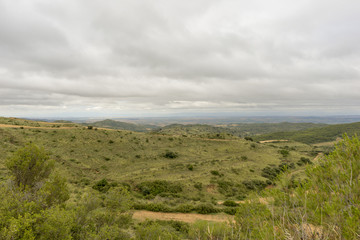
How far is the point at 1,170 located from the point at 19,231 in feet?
87.3

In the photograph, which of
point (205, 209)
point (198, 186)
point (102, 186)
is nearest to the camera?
point (205, 209)

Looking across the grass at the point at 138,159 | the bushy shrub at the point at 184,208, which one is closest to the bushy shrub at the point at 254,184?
the grass at the point at 138,159

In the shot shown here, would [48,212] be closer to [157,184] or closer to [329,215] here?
[329,215]

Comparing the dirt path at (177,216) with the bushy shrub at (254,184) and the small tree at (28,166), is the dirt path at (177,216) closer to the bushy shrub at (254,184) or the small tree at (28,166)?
the small tree at (28,166)

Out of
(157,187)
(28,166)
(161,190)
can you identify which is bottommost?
(161,190)

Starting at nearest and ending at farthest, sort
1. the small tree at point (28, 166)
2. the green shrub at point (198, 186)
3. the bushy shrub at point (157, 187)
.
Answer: the small tree at point (28, 166) → the bushy shrub at point (157, 187) → the green shrub at point (198, 186)

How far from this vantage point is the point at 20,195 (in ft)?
24.2

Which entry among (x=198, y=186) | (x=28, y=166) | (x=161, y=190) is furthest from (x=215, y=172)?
(x=28, y=166)

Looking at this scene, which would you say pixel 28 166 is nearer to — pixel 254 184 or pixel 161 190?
pixel 161 190

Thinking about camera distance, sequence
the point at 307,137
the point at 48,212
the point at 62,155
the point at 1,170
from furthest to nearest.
Answer: the point at 307,137 < the point at 62,155 < the point at 1,170 < the point at 48,212

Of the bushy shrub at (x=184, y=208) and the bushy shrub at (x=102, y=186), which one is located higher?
the bushy shrub at (x=102, y=186)

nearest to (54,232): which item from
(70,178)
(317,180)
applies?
(317,180)

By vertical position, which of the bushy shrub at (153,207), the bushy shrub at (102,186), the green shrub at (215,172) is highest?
the bushy shrub at (102,186)

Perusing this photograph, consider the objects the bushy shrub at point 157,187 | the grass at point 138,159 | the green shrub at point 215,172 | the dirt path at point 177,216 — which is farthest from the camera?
the green shrub at point 215,172
